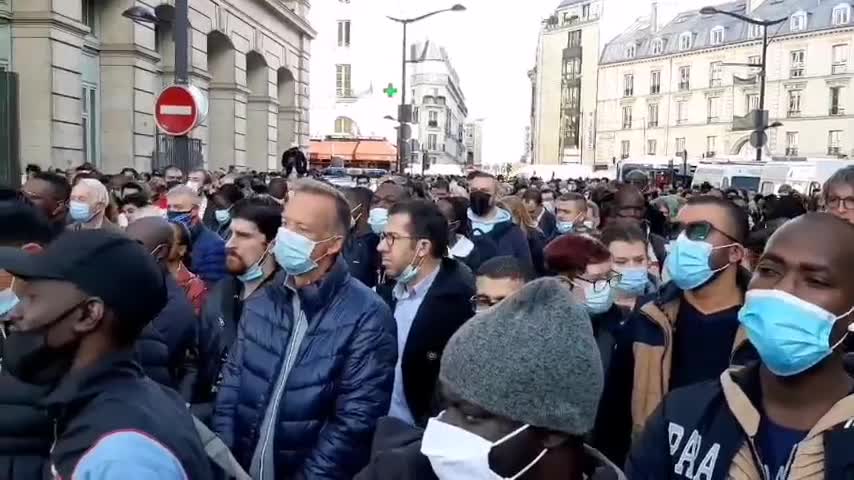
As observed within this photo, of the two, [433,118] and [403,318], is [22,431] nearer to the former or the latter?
[403,318]

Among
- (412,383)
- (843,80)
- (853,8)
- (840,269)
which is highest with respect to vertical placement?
(853,8)

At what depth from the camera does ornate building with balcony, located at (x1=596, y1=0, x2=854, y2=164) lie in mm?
69312

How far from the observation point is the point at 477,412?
6.83 feet

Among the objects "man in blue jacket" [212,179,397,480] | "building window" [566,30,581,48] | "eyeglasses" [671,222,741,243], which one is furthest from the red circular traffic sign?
"building window" [566,30,581,48]

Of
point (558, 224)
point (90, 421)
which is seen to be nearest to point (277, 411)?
point (90, 421)

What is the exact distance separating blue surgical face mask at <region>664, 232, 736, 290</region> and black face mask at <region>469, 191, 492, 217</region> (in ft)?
14.7

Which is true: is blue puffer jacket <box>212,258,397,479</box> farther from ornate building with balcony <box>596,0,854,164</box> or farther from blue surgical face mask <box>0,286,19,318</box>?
ornate building with balcony <box>596,0,854,164</box>

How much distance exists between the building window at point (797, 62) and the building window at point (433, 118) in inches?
2657

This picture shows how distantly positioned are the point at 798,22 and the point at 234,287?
73650 millimetres

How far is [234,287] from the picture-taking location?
17.3 ft

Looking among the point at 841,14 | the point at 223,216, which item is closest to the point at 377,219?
the point at 223,216

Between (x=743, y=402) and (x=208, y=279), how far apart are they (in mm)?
4701

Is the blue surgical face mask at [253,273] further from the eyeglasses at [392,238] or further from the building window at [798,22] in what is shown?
the building window at [798,22]

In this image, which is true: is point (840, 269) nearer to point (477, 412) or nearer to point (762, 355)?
point (762, 355)
